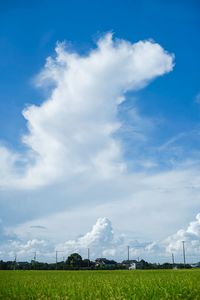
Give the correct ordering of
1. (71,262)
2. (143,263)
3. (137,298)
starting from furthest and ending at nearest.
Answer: (143,263), (71,262), (137,298)

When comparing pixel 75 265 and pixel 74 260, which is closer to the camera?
pixel 75 265

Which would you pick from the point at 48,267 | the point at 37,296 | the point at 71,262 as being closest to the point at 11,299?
the point at 37,296

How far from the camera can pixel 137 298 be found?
44.4 ft

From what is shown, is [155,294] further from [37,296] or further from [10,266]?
[10,266]

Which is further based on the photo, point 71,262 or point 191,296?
point 71,262

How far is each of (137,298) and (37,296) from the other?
4.79 metres

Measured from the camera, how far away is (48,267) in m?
116

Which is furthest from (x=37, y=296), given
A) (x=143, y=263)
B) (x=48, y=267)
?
(x=143, y=263)

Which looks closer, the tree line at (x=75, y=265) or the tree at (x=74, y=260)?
the tree line at (x=75, y=265)

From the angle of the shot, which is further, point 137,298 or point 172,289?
point 172,289

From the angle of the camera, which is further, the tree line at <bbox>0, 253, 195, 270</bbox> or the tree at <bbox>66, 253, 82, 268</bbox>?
the tree at <bbox>66, 253, 82, 268</bbox>

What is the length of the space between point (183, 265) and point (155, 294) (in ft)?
359

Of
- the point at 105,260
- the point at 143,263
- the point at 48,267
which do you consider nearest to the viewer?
the point at 48,267

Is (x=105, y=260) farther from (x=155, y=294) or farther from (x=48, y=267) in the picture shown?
(x=155, y=294)
